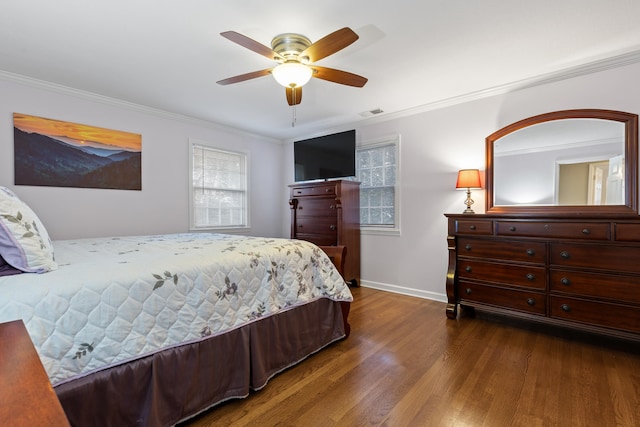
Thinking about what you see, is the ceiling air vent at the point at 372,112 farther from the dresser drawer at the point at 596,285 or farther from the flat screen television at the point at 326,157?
the dresser drawer at the point at 596,285

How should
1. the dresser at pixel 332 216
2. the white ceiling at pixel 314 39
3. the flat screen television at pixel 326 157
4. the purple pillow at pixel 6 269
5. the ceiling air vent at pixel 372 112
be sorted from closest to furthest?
the purple pillow at pixel 6 269, the white ceiling at pixel 314 39, the ceiling air vent at pixel 372 112, the dresser at pixel 332 216, the flat screen television at pixel 326 157

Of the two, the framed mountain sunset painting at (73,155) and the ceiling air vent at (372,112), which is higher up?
the ceiling air vent at (372,112)

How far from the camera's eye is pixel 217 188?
425cm

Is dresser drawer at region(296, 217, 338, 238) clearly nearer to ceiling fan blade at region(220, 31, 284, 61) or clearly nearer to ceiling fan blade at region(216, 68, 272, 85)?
ceiling fan blade at region(216, 68, 272, 85)

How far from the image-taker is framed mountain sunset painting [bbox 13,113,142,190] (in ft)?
9.04

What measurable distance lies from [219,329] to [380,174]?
2.98 m

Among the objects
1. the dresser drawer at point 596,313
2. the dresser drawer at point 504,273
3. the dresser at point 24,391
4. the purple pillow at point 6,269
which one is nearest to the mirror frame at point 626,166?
the dresser drawer at point 504,273

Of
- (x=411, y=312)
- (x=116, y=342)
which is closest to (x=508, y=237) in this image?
(x=411, y=312)

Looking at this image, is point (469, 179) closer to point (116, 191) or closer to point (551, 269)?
point (551, 269)

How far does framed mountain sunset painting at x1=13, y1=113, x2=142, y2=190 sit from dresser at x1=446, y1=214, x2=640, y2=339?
11.4 feet

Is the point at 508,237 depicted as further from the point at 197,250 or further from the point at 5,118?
the point at 5,118

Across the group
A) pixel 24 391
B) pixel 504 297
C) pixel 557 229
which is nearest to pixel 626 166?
pixel 557 229

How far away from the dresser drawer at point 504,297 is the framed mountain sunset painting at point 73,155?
3.66 meters

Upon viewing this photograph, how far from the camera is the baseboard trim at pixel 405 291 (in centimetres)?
343
